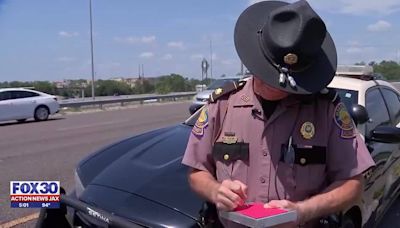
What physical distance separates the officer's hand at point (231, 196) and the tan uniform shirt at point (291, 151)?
208 millimetres

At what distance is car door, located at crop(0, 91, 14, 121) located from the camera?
1750cm

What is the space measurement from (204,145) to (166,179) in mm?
902

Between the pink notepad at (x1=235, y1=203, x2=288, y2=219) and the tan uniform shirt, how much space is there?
22cm

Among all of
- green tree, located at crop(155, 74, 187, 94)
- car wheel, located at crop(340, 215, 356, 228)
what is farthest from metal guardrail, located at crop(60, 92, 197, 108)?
car wheel, located at crop(340, 215, 356, 228)

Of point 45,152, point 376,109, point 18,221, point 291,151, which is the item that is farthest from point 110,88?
point 291,151

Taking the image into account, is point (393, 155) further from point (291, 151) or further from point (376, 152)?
point (291, 151)

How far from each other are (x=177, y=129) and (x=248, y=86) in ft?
6.72

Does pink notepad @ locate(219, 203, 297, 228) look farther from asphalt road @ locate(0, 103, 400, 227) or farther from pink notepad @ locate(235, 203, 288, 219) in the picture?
asphalt road @ locate(0, 103, 400, 227)

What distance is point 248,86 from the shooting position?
212cm

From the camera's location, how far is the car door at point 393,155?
4.31 metres

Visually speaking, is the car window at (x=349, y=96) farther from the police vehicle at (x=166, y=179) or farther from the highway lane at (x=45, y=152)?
the highway lane at (x=45, y=152)

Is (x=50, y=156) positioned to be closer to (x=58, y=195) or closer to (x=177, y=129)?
(x=177, y=129)

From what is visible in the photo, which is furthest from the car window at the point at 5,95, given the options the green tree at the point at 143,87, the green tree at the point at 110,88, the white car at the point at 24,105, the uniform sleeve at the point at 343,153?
the green tree at the point at 143,87

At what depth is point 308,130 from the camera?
1.94m
